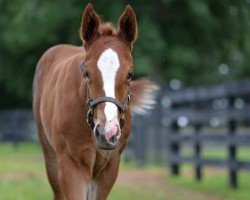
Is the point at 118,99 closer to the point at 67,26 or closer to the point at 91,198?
the point at 91,198

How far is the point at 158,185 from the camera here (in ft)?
40.7

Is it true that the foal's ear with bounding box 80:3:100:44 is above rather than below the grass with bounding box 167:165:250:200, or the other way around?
above

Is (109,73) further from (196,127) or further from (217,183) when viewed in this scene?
(196,127)

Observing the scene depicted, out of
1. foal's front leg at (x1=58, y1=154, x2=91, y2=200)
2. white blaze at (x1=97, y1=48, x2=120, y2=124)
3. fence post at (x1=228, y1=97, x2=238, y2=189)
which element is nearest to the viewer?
white blaze at (x1=97, y1=48, x2=120, y2=124)

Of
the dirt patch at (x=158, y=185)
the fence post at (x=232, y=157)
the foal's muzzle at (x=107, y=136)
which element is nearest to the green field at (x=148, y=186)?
the dirt patch at (x=158, y=185)

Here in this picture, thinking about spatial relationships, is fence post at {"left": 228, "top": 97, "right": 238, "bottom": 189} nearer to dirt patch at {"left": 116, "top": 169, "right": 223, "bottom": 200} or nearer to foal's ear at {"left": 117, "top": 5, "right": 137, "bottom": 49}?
dirt patch at {"left": 116, "top": 169, "right": 223, "bottom": 200}

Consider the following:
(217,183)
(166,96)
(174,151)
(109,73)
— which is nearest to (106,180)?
(109,73)

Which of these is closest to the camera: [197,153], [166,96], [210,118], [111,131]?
[111,131]

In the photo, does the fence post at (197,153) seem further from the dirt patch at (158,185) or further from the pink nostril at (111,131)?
the pink nostril at (111,131)

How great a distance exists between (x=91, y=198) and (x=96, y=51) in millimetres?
1391

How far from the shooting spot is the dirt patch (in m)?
10.6

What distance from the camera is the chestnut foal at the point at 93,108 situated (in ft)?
17.5

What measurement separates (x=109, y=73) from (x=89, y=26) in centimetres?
64

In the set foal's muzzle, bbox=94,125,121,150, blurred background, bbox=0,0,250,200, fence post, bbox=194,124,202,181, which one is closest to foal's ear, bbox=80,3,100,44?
foal's muzzle, bbox=94,125,121,150
